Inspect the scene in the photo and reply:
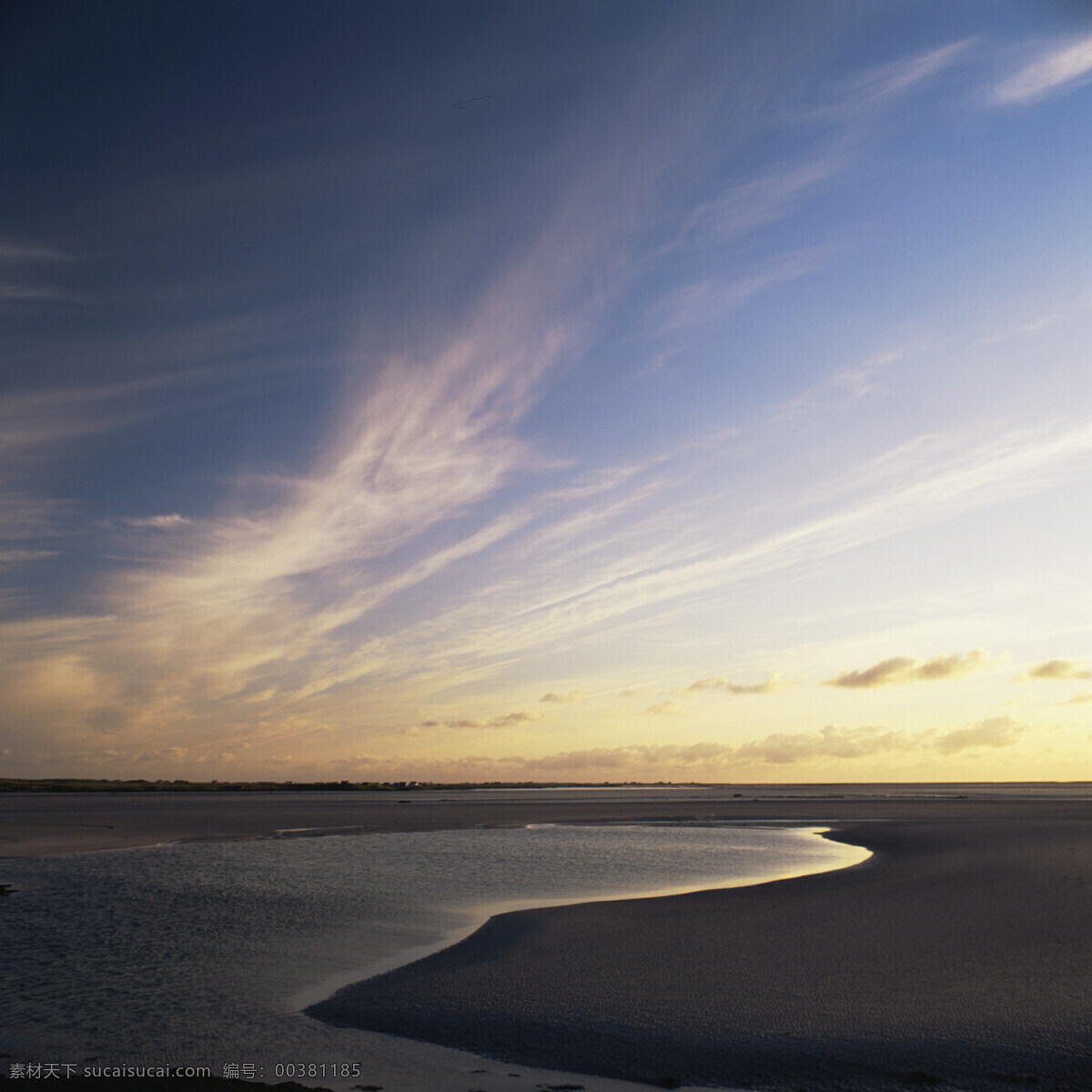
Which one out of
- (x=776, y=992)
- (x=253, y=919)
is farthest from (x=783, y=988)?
(x=253, y=919)

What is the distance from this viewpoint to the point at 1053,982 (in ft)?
35.0

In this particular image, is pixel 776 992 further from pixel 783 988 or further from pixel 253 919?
pixel 253 919

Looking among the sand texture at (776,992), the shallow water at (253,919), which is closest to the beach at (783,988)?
the sand texture at (776,992)

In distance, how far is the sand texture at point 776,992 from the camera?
8.27m

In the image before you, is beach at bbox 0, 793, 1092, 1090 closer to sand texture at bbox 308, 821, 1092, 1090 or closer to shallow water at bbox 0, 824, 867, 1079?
sand texture at bbox 308, 821, 1092, 1090

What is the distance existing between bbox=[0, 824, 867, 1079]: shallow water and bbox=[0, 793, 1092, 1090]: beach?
1.20 meters

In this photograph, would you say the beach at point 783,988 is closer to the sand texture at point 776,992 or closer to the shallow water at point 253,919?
the sand texture at point 776,992

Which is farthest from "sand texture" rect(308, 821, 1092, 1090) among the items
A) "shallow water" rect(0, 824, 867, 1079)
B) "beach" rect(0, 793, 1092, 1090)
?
"shallow water" rect(0, 824, 867, 1079)

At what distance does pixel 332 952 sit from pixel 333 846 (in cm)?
1955

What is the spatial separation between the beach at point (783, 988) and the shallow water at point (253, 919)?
120 centimetres

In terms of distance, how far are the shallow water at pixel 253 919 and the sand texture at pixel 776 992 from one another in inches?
47.0

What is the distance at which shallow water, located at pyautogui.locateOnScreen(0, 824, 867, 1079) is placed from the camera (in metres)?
9.30

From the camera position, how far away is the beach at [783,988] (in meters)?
8.27

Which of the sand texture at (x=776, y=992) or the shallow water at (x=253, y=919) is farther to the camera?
the shallow water at (x=253, y=919)
